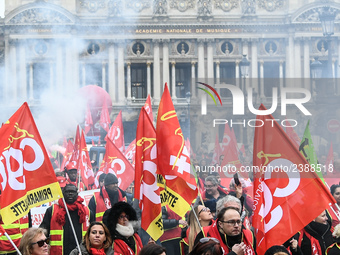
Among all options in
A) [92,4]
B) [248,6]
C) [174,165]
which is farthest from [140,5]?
[174,165]

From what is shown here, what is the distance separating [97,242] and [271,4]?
4129 centimetres

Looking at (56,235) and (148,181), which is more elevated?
(148,181)

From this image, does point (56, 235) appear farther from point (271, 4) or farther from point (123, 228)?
point (271, 4)

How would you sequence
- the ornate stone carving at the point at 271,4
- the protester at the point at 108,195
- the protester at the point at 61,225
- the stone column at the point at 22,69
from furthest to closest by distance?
the ornate stone carving at the point at 271,4 → the stone column at the point at 22,69 → the protester at the point at 108,195 → the protester at the point at 61,225

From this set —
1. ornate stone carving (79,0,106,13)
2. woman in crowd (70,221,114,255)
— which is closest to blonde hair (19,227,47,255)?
woman in crowd (70,221,114,255)

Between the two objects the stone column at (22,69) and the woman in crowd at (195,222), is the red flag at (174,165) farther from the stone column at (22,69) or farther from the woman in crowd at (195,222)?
the stone column at (22,69)

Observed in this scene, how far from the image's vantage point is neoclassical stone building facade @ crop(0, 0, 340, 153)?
44.1 meters

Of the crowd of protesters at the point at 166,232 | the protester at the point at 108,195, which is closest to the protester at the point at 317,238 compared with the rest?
the crowd of protesters at the point at 166,232

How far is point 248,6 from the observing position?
45719 millimetres

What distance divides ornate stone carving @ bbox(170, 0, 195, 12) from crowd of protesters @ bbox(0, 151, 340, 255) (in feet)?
119

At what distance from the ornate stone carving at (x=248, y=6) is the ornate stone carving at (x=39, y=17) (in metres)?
11.3

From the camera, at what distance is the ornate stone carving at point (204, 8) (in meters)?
45.2

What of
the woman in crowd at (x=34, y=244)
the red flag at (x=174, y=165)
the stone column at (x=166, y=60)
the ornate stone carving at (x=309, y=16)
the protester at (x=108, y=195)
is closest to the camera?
the woman in crowd at (x=34, y=244)

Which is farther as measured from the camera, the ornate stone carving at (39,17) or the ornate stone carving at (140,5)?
the ornate stone carving at (140,5)
